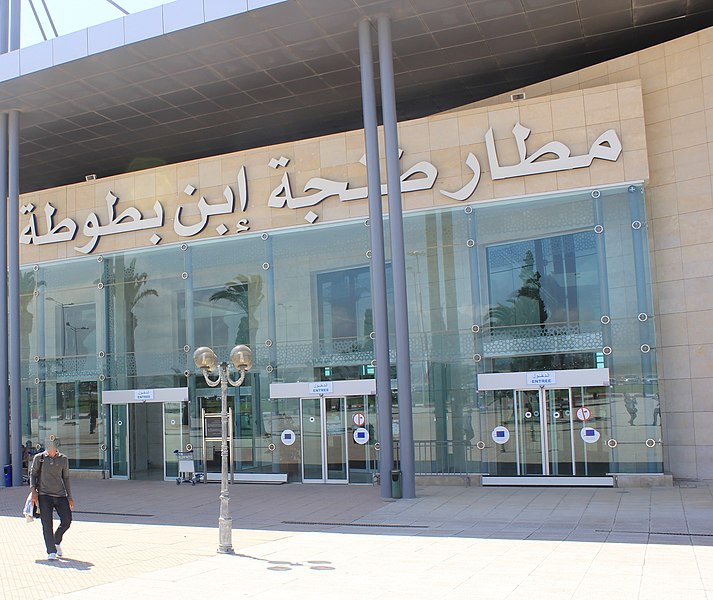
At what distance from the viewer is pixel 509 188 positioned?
19.2 meters

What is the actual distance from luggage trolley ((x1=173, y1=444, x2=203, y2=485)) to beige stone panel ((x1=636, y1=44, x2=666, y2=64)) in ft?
50.8

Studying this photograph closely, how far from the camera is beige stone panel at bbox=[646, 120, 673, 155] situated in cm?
1894

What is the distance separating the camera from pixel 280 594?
347 inches

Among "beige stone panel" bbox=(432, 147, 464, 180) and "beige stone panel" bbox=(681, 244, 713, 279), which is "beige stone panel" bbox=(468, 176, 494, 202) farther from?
"beige stone panel" bbox=(681, 244, 713, 279)

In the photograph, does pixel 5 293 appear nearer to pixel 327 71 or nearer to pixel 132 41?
pixel 132 41

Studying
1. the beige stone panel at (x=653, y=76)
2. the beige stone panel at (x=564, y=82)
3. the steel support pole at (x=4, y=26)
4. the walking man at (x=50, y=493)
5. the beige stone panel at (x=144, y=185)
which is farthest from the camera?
the beige stone panel at (x=144, y=185)

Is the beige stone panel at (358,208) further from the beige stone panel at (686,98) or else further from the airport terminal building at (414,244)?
the beige stone panel at (686,98)

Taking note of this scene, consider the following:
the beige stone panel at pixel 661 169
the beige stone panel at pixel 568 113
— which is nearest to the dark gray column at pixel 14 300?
the beige stone panel at pixel 568 113

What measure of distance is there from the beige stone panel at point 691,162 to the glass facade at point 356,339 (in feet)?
4.71

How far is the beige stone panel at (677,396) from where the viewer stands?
715 inches

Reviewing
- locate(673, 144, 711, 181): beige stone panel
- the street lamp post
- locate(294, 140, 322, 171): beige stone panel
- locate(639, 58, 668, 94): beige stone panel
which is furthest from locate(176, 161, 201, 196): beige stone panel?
locate(673, 144, 711, 181): beige stone panel

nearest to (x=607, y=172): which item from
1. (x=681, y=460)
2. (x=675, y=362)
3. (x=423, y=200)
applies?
(x=423, y=200)

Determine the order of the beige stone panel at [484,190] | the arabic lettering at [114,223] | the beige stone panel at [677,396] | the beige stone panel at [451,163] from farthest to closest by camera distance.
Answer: the arabic lettering at [114,223] < the beige stone panel at [451,163] < the beige stone panel at [484,190] < the beige stone panel at [677,396]

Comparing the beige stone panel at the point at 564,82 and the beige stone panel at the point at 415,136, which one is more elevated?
the beige stone panel at the point at 564,82
